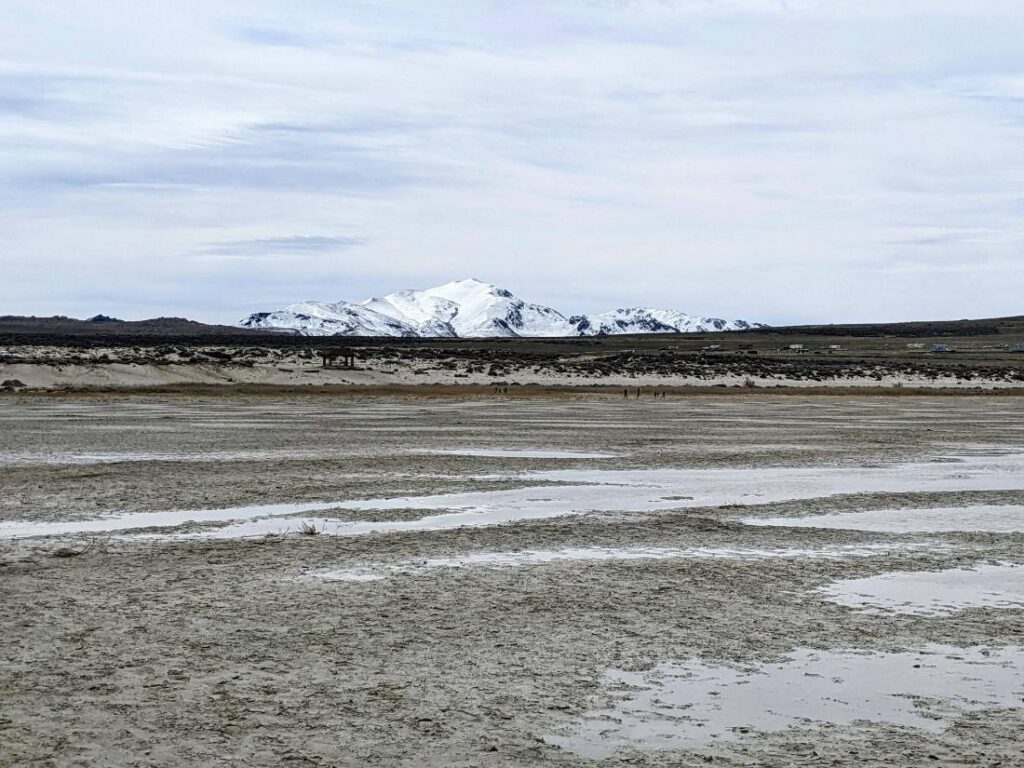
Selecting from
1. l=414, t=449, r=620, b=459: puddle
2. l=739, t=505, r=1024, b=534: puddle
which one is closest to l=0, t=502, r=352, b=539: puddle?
l=739, t=505, r=1024, b=534: puddle

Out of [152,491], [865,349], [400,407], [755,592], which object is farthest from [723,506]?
[865,349]

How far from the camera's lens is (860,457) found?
82.1 feet

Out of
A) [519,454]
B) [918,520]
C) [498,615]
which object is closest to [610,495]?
[918,520]

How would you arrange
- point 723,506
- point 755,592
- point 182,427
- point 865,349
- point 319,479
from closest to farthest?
point 755,592 < point 723,506 < point 319,479 < point 182,427 < point 865,349

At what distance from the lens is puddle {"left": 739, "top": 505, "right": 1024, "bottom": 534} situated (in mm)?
15164

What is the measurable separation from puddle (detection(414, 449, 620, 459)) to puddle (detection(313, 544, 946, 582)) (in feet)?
35.6

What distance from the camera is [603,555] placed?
13.1m

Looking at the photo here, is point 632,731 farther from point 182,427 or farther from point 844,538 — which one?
point 182,427

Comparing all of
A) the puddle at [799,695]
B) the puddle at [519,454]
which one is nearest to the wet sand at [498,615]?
the puddle at [799,695]

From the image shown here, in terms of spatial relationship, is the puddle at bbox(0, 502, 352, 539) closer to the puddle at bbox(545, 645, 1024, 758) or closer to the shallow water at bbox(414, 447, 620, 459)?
the shallow water at bbox(414, 447, 620, 459)

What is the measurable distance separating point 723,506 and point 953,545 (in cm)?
380

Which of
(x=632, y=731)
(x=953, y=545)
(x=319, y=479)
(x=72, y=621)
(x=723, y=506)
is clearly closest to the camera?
(x=632, y=731)

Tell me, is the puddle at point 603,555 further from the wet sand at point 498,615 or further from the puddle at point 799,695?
the puddle at point 799,695

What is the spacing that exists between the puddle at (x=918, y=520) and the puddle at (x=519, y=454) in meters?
8.69
